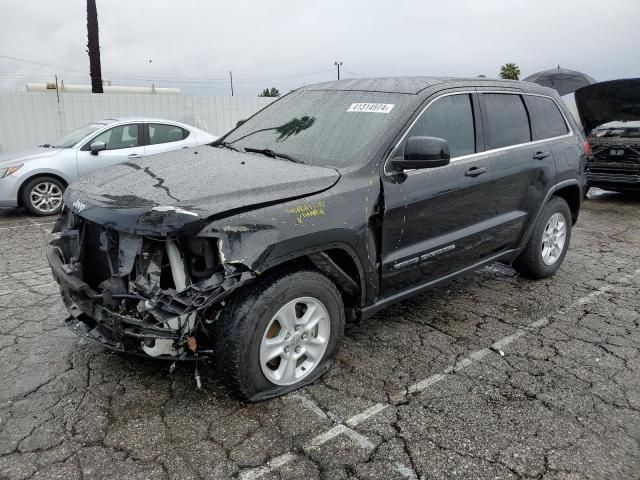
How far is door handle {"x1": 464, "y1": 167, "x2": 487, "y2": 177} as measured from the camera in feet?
12.9

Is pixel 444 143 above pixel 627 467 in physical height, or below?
above

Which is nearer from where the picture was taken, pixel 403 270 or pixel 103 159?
pixel 403 270

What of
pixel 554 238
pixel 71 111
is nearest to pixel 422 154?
pixel 554 238

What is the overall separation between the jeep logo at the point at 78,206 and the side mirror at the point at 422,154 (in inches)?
72.3

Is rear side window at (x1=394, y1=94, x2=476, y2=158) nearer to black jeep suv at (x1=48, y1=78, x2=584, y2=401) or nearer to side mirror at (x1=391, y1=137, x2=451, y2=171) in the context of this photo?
black jeep suv at (x1=48, y1=78, x2=584, y2=401)

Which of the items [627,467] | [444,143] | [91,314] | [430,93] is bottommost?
[627,467]

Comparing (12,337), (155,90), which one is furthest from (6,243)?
(155,90)

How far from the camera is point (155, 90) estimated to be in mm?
20875

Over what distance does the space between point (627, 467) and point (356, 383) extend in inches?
57.2

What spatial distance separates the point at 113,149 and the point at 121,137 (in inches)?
10.2

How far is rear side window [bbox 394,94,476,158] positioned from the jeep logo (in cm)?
203

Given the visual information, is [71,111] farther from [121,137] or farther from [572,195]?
[572,195]

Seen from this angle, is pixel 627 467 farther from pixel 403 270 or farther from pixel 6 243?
pixel 6 243

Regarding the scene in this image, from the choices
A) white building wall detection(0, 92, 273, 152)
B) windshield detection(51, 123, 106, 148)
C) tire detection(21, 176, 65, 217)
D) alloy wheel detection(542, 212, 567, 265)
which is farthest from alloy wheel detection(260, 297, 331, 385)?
white building wall detection(0, 92, 273, 152)
